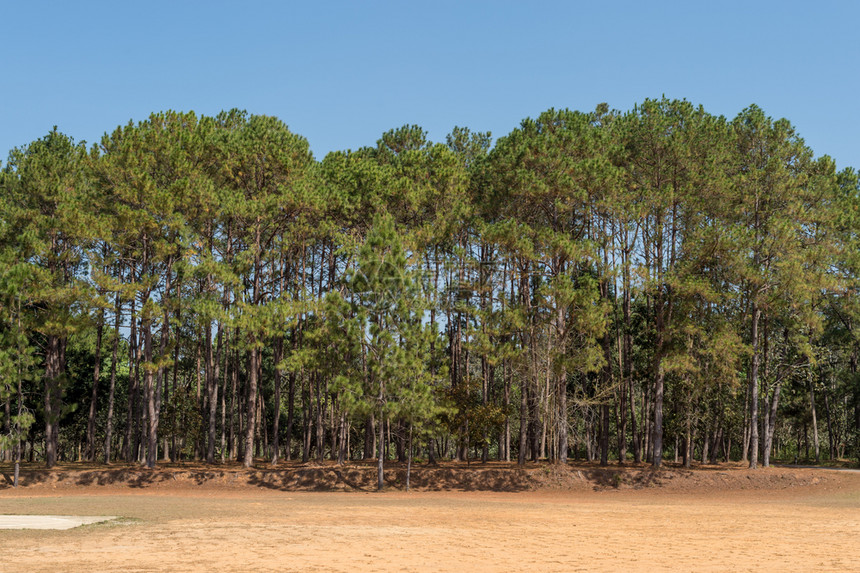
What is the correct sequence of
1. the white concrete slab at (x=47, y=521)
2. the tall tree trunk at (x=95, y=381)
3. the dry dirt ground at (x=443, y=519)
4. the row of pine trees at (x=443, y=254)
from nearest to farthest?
the dry dirt ground at (x=443, y=519) → the white concrete slab at (x=47, y=521) → the row of pine trees at (x=443, y=254) → the tall tree trunk at (x=95, y=381)

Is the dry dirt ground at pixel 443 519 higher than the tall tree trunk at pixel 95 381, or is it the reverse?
the tall tree trunk at pixel 95 381

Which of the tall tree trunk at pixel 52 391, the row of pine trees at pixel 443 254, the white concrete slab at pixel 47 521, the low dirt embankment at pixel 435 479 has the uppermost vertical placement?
the row of pine trees at pixel 443 254

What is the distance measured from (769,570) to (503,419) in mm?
24883

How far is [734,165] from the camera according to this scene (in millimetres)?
39594

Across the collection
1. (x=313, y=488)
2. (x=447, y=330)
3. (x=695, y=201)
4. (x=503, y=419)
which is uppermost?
(x=695, y=201)

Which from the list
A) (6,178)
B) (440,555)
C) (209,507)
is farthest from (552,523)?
(6,178)

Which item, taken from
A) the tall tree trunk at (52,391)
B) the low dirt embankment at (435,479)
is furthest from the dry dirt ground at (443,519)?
the tall tree trunk at (52,391)

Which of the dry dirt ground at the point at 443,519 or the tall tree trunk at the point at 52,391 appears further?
the tall tree trunk at the point at 52,391

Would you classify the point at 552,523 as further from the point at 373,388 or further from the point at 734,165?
the point at 734,165

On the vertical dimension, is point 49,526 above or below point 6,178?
below

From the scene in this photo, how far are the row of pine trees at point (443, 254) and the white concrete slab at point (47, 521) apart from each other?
13313 millimetres

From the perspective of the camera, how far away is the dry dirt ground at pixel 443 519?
13586 millimetres

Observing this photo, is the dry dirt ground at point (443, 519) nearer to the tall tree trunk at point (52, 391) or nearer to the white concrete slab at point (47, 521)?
the white concrete slab at point (47, 521)

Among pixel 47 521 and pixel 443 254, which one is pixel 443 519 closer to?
pixel 47 521
